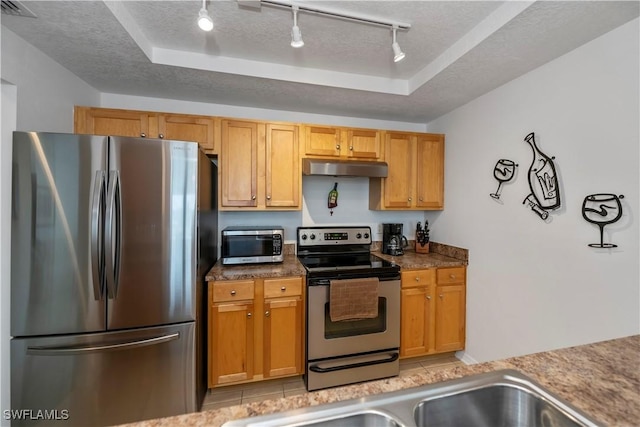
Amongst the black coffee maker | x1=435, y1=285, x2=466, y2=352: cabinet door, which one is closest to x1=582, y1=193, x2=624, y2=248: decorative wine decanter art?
x1=435, y1=285, x2=466, y2=352: cabinet door

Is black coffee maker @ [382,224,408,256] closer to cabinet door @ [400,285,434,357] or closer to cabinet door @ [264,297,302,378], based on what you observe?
cabinet door @ [400,285,434,357]

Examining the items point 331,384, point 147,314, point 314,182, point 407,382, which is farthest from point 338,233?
point 407,382

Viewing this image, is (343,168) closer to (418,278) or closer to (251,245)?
(251,245)

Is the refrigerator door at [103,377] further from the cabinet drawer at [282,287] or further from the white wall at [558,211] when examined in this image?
the white wall at [558,211]

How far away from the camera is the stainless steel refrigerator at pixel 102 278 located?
1505 millimetres

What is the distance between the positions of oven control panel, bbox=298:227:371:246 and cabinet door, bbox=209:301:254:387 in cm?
92

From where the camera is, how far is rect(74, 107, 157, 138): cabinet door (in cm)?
213

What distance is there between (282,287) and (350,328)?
2.16 ft

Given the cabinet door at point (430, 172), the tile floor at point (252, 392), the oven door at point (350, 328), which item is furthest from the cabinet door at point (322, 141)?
the tile floor at point (252, 392)

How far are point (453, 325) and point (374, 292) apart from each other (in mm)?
991

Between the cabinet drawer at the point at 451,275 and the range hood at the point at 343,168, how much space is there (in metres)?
1.05

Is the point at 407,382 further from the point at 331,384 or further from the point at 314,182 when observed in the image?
the point at 314,182

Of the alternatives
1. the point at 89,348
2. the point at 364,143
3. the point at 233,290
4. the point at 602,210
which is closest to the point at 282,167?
the point at 364,143

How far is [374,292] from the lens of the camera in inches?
85.7
